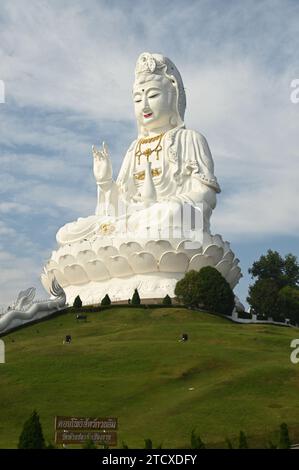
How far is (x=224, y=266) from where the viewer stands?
34406 millimetres

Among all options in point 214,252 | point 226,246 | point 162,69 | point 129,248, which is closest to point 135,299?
point 129,248

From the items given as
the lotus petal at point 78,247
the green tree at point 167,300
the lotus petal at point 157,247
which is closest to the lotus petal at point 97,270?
the lotus petal at point 78,247

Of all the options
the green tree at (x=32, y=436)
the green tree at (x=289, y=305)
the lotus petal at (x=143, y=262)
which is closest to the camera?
the green tree at (x=32, y=436)

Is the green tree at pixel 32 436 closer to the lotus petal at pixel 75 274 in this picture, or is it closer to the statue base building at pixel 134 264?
the statue base building at pixel 134 264

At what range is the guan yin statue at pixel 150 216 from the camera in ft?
109

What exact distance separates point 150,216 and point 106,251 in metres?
2.35

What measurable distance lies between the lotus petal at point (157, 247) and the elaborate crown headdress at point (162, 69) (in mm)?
7857

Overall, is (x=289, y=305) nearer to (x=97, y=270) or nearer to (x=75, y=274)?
(x=97, y=270)

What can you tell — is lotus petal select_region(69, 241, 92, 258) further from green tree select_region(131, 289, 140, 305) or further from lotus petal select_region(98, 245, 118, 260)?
green tree select_region(131, 289, 140, 305)

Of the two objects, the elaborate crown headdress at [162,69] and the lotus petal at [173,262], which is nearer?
the lotus petal at [173,262]

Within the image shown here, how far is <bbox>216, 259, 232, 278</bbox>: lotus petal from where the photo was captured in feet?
112

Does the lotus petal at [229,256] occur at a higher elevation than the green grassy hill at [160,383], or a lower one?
higher
